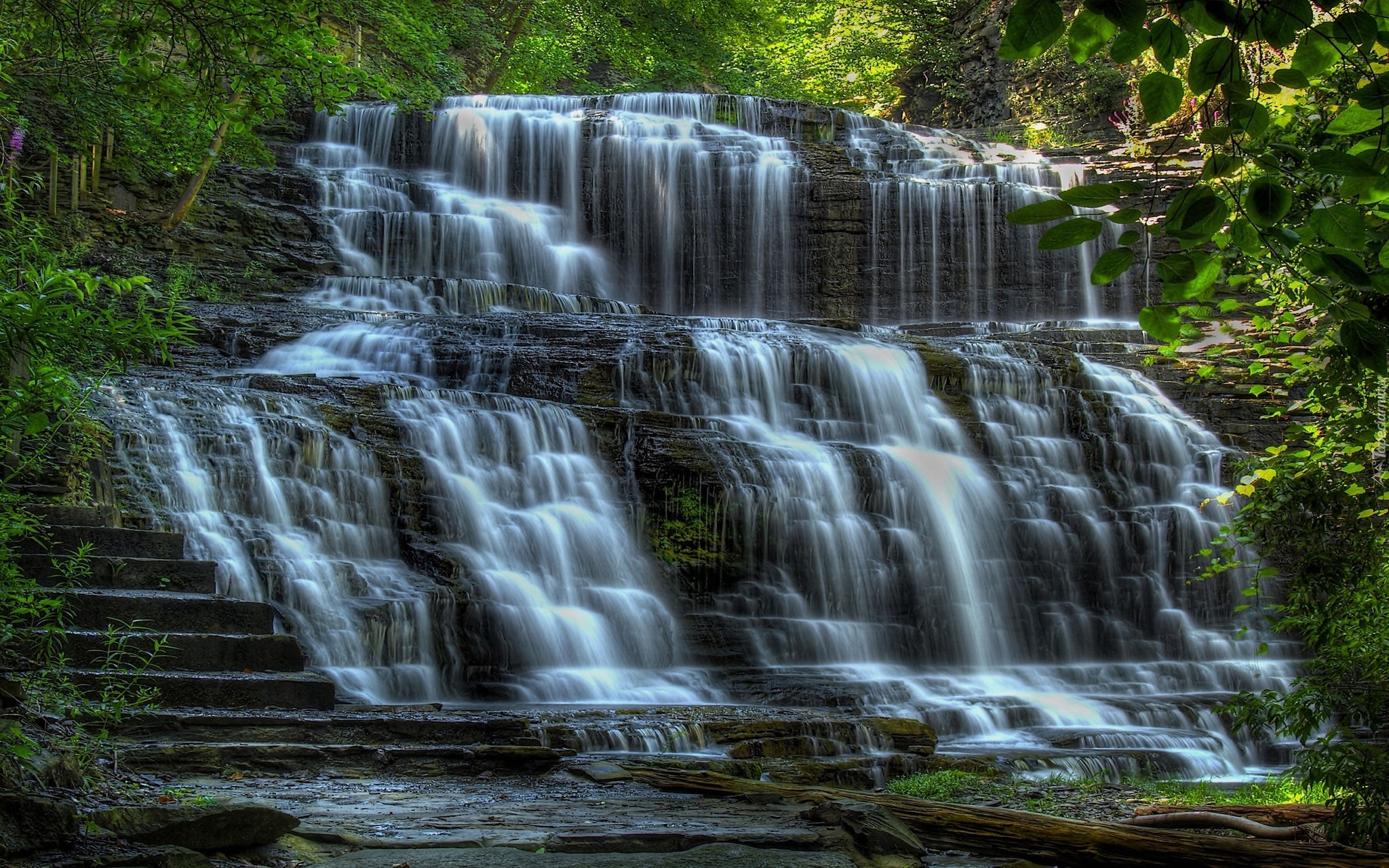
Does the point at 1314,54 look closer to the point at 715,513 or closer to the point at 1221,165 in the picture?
the point at 1221,165

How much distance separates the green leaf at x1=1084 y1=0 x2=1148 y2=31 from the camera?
1.86 metres

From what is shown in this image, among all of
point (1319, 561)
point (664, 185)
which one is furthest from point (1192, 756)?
point (664, 185)

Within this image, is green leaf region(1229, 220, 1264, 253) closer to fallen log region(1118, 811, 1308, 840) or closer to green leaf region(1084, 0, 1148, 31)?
green leaf region(1084, 0, 1148, 31)

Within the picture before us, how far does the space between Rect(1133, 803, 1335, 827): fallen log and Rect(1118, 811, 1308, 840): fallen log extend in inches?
1.9

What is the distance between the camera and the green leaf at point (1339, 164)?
1.87 meters

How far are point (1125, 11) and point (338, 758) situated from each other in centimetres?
503

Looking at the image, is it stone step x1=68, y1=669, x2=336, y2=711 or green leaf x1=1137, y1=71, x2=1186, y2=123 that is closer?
green leaf x1=1137, y1=71, x2=1186, y2=123

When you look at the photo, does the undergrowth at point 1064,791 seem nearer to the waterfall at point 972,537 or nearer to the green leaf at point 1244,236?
the waterfall at point 972,537

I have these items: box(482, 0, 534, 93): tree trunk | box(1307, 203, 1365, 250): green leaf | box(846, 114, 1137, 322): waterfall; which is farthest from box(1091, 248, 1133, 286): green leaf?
box(482, 0, 534, 93): tree trunk

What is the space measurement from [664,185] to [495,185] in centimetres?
377

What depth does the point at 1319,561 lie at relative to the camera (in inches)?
255

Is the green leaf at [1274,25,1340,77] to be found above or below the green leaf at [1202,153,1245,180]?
above

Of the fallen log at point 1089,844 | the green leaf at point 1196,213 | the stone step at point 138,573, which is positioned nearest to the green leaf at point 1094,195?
the green leaf at point 1196,213

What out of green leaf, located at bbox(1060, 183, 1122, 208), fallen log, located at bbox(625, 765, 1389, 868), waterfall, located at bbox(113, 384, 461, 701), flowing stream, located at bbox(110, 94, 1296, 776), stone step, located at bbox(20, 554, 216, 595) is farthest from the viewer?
flowing stream, located at bbox(110, 94, 1296, 776)
